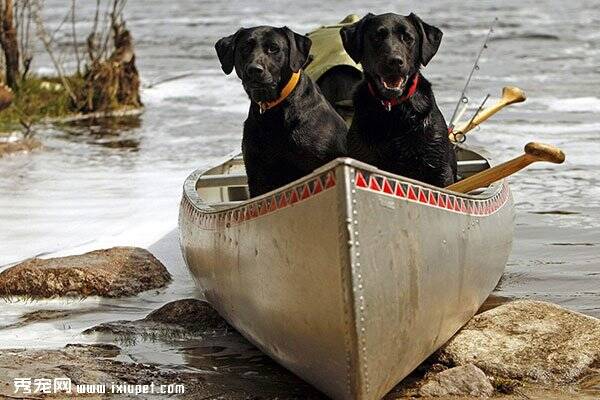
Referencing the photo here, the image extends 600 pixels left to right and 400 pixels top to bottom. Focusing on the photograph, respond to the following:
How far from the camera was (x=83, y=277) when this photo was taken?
7422 millimetres

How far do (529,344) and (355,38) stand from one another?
1.75m

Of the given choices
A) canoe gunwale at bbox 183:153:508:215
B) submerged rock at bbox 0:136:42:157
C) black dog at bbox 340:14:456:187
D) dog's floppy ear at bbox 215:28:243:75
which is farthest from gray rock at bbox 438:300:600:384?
submerged rock at bbox 0:136:42:157

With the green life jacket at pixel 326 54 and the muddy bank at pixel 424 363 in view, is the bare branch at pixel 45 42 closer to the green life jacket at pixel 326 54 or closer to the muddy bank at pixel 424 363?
the green life jacket at pixel 326 54

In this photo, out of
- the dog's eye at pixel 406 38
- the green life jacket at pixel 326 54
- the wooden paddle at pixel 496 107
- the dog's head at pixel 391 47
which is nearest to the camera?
the dog's head at pixel 391 47

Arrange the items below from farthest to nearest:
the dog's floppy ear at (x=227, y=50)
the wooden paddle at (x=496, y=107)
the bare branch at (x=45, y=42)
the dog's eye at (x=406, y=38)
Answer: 1. the bare branch at (x=45, y=42)
2. the wooden paddle at (x=496, y=107)
3. the dog's floppy ear at (x=227, y=50)
4. the dog's eye at (x=406, y=38)

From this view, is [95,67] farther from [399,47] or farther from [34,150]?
[399,47]

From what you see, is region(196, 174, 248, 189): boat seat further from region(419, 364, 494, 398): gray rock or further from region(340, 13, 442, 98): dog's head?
region(419, 364, 494, 398): gray rock

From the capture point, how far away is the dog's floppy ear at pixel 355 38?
6.07 metres

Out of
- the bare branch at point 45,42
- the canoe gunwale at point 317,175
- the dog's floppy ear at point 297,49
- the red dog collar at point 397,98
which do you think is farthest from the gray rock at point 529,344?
the bare branch at point 45,42

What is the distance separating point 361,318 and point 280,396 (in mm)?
935

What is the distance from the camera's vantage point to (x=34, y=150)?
12.9 metres

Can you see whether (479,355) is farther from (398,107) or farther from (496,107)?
(496,107)

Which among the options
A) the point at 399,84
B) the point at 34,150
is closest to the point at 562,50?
the point at 34,150

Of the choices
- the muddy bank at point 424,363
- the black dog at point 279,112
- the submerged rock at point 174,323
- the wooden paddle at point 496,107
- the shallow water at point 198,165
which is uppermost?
the black dog at point 279,112
